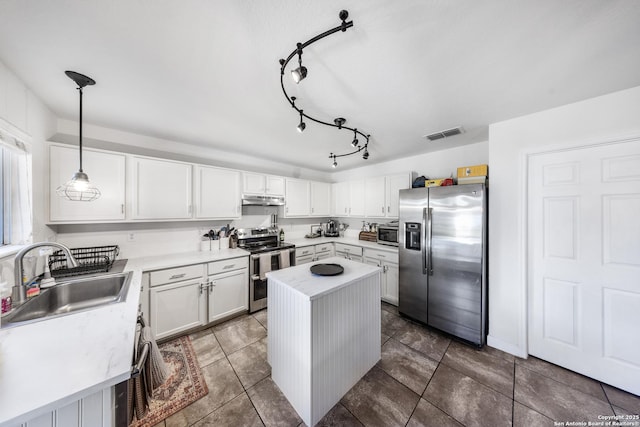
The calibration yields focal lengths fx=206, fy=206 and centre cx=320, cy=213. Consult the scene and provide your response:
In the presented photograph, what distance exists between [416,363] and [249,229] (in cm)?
293

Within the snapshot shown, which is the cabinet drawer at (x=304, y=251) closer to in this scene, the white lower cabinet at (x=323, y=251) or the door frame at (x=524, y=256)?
the white lower cabinet at (x=323, y=251)

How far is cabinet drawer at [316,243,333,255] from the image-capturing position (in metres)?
3.88

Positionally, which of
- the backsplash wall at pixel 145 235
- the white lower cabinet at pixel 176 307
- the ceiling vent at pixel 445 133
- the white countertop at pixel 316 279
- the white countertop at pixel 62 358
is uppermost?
the ceiling vent at pixel 445 133

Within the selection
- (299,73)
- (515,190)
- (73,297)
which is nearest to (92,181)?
(73,297)

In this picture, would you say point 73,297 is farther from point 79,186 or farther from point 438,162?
point 438,162

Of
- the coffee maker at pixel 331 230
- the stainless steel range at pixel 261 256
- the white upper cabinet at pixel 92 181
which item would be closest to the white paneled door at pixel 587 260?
the stainless steel range at pixel 261 256

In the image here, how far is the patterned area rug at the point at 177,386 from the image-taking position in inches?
60.8

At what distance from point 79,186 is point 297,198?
111 inches

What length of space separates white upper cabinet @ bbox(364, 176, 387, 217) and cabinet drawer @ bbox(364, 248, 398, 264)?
679mm

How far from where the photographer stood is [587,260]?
72.9 inches

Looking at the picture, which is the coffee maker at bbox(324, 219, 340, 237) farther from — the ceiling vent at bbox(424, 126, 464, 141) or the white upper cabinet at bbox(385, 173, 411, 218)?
the ceiling vent at bbox(424, 126, 464, 141)

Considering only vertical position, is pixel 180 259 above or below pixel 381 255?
above

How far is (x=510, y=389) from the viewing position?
1.75 metres

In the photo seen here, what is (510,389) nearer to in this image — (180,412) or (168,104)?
(180,412)
